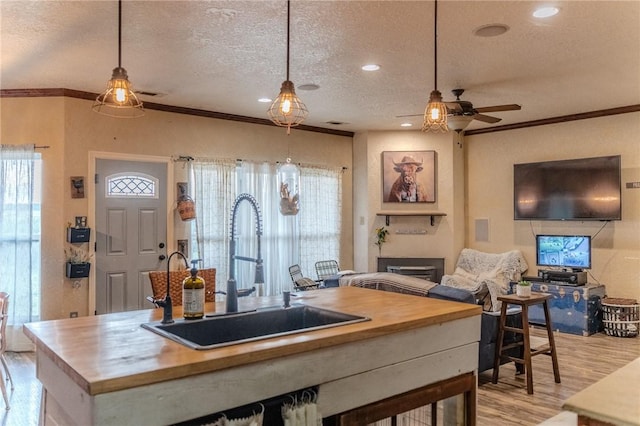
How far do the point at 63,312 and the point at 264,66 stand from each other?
342 cm

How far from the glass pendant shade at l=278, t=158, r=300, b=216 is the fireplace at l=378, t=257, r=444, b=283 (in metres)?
1.77

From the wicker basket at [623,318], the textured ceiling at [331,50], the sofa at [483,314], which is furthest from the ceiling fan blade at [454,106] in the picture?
the wicker basket at [623,318]

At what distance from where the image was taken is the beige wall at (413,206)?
7.72 meters

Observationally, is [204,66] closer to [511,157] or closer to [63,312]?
[63,312]

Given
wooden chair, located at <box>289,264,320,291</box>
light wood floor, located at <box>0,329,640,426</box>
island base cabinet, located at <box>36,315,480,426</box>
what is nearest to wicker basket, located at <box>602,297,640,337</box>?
light wood floor, located at <box>0,329,640,426</box>

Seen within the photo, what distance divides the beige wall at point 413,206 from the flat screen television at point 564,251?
1.29 metres

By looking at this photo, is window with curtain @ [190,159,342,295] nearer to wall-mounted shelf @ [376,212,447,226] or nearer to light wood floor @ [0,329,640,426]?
wall-mounted shelf @ [376,212,447,226]

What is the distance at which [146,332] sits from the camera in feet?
6.70

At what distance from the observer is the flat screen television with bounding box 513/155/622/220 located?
6270mm

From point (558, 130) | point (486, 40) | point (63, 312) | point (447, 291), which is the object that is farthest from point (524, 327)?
point (63, 312)

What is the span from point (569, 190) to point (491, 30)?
381 centimetres

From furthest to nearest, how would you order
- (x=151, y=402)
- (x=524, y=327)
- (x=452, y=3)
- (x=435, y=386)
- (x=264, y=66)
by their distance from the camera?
(x=264, y=66), (x=524, y=327), (x=452, y=3), (x=435, y=386), (x=151, y=402)

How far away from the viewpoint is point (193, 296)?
2.22 metres

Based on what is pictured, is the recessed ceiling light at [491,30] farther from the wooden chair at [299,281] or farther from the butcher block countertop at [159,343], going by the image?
the wooden chair at [299,281]
